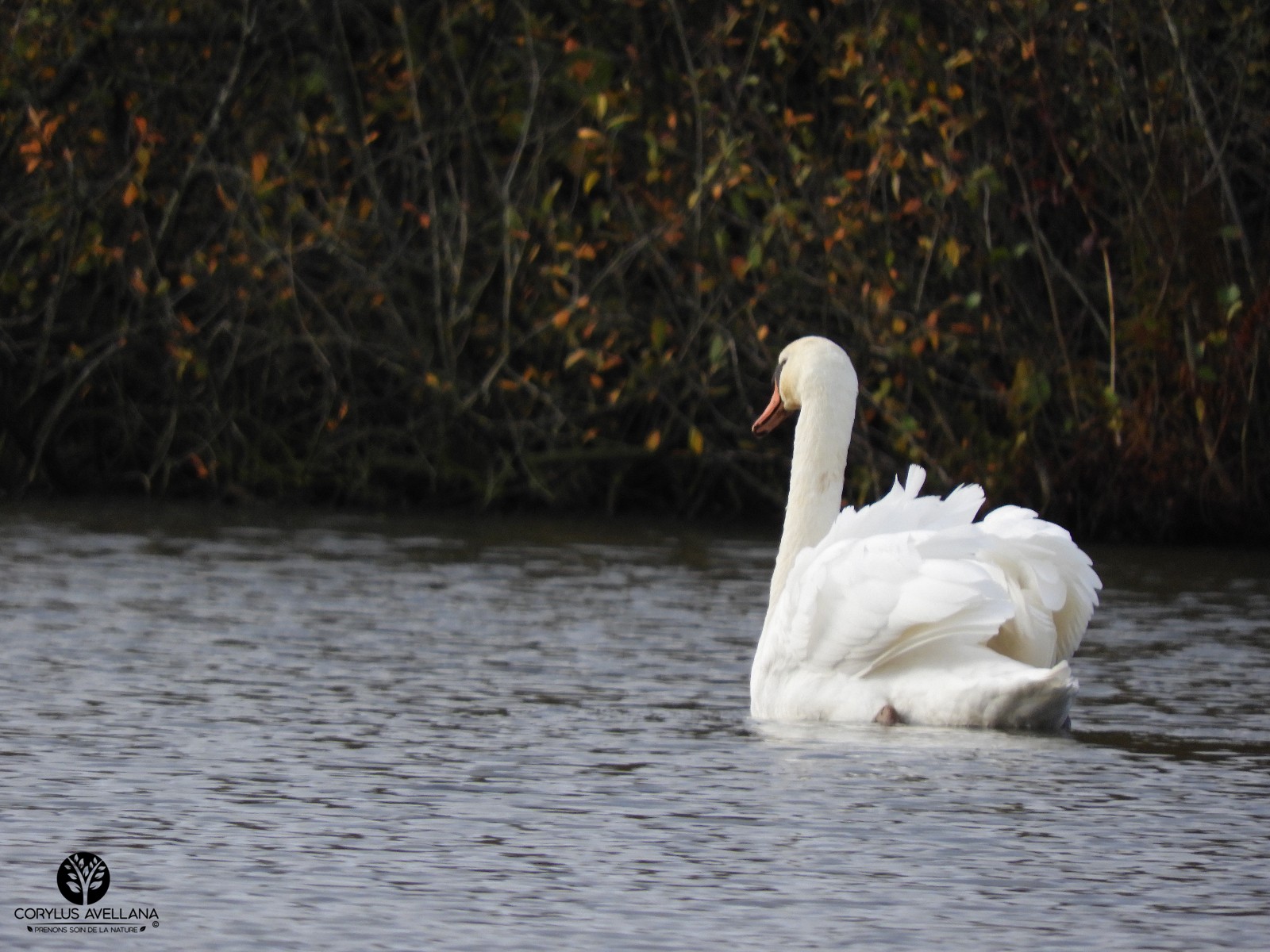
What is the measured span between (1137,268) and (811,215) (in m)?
1.99

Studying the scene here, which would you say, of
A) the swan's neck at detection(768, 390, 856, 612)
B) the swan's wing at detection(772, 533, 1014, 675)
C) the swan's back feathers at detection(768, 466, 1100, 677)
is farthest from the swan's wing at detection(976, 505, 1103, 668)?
the swan's neck at detection(768, 390, 856, 612)

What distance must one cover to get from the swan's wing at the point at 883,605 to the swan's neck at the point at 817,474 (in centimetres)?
78

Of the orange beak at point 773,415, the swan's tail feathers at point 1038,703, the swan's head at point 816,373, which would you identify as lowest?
the swan's tail feathers at point 1038,703

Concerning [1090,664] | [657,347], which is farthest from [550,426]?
[1090,664]

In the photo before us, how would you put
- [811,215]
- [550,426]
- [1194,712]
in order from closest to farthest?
1. [1194,712]
2. [811,215]
3. [550,426]

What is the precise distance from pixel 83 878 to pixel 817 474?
394 cm

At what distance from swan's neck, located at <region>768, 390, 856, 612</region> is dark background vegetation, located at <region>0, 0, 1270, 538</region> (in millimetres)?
5970

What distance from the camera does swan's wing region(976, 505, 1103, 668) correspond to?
25.1 ft

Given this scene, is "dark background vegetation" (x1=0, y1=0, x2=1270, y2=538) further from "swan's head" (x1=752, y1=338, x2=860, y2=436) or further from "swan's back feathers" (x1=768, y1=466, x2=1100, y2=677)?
"swan's back feathers" (x1=768, y1=466, x2=1100, y2=677)

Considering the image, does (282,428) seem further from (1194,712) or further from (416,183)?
(1194,712)

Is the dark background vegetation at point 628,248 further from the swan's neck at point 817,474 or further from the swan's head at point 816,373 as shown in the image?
the swan's neck at point 817,474

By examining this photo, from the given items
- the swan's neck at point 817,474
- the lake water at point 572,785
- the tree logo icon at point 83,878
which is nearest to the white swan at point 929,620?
the lake water at point 572,785

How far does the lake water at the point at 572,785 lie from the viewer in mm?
5051

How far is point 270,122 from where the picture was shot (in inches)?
721
